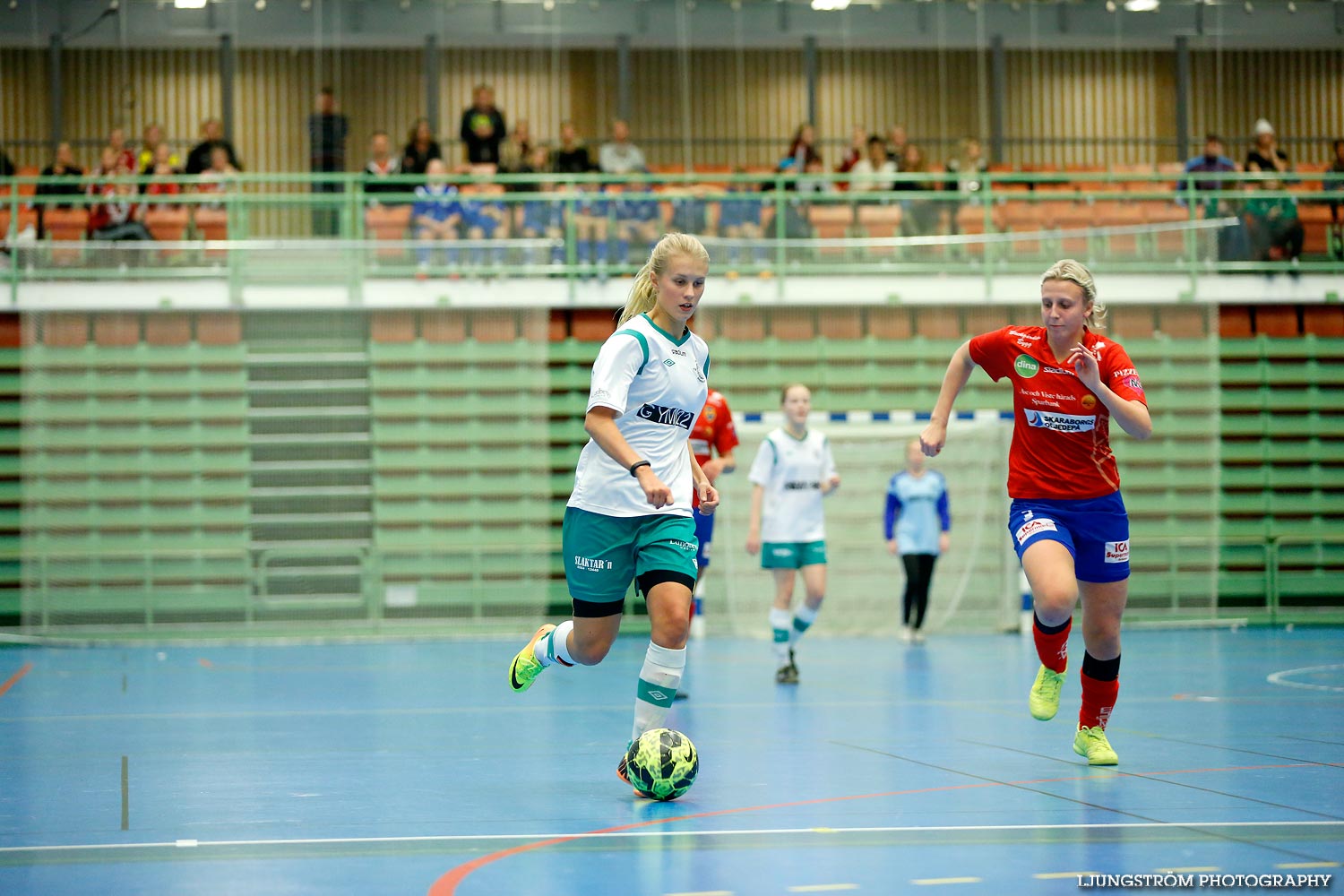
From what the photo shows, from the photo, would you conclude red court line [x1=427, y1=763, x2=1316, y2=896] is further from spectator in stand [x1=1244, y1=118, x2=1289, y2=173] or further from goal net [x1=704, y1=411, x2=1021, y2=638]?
spectator in stand [x1=1244, y1=118, x2=1289, y2=173]

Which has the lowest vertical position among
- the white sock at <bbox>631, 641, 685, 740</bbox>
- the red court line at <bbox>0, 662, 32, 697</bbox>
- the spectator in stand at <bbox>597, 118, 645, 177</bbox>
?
the red court line at <bbox>0, 662, 32, 697</bbox>

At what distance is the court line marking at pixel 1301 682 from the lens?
1025 cm

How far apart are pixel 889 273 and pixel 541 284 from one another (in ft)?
13.8

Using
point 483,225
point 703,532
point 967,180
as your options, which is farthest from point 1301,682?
point 483,225

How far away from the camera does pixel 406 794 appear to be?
6.09m

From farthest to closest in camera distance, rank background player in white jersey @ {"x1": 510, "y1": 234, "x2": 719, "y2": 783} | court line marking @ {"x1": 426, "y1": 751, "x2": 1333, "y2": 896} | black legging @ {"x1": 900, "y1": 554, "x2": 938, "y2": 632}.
Result: black legging @ {"x1": 900, "y1": 554, "x2": 938, "y2": 632}, background player in white jersey @ {"x1": 510, "y1": 234, "x2": 719, "y2": 783}, court line marking @ {"x1": 426, "y1": 751, "x2": 1333, "y2": 896}

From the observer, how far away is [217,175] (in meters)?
17.5

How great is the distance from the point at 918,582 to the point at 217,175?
9.61m

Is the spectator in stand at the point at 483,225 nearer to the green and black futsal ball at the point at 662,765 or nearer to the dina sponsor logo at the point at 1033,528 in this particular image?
the dina sponsor logo at the point at 1033,528

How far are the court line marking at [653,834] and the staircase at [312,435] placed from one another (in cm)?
1215

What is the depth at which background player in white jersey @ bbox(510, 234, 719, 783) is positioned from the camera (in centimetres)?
587

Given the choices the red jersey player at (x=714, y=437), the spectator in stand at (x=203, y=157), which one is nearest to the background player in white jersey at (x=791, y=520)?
the red jersey player at (x=714, y=437)

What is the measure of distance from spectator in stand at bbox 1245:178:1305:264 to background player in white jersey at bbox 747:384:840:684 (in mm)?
8588

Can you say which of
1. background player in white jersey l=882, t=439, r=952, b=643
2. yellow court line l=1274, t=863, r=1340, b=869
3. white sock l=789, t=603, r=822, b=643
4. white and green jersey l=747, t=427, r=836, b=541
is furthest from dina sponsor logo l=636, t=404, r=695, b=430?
background player in white jersey l=882, t=439, r=952, b=643
